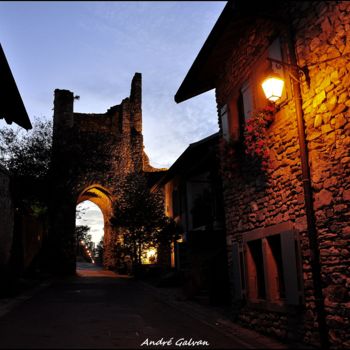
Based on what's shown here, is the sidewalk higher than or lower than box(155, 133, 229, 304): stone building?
lower

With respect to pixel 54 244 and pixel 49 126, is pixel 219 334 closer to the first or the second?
pixel 49 126

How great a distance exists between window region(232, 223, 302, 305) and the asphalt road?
3.22 ft

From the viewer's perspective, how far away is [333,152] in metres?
5.56

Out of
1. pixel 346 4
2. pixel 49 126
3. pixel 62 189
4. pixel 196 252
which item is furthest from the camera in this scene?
pixel 49 126

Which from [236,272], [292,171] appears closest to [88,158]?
[236,272]

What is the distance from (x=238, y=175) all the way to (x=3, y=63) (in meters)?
4.61

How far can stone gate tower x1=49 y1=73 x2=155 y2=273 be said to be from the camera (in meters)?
20.9

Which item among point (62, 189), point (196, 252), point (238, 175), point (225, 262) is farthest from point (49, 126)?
point (238, 175)

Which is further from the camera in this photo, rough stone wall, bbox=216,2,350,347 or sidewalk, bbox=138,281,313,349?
sidewalk, bbox=138,281,313,349

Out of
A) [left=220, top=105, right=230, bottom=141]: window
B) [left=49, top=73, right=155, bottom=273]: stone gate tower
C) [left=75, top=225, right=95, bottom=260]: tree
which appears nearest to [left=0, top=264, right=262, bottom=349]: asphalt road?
[left=220, top=105, right=230, bottom=141]: window

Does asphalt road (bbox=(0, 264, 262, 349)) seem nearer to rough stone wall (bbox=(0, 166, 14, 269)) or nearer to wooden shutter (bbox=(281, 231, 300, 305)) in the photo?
wooden shutter (bbox=(281, 231, 300, 305))

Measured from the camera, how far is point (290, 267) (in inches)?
240

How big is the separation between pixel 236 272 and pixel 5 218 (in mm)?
6592

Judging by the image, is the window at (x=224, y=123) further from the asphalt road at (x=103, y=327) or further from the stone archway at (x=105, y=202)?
the stone archway at (x=105, y=202)
